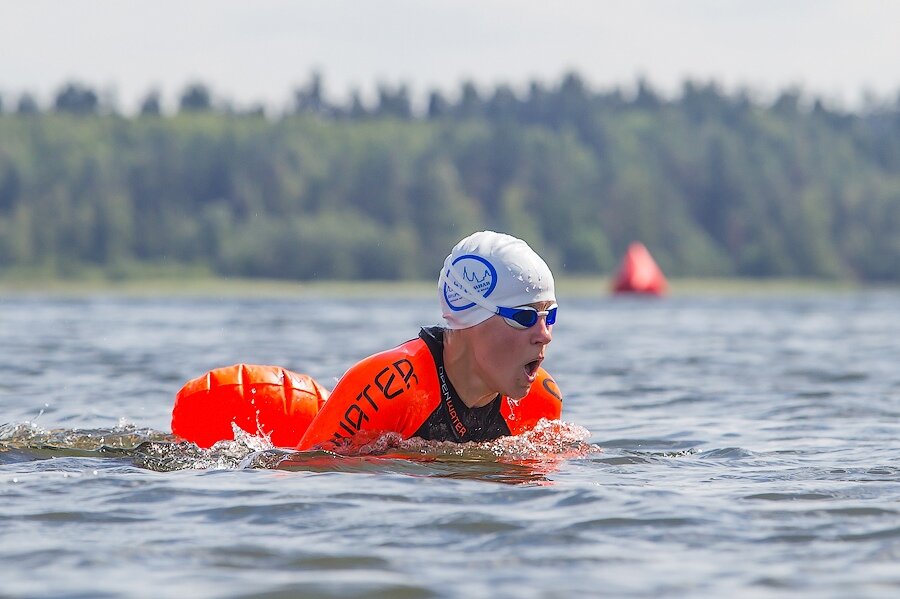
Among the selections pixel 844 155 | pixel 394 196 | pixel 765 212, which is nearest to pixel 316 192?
pixel 394 196

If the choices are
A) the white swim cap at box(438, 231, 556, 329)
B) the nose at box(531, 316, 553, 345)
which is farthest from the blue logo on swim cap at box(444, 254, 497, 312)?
the nose at box(531, 316, 553, 345)

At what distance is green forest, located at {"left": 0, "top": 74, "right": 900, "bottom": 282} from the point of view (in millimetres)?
115625

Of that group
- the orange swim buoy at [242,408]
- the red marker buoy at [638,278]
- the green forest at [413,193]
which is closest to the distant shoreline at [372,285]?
the green forest at [413,193]

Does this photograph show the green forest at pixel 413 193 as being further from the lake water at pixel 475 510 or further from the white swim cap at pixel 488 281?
the white swim cap at pixel 488 281

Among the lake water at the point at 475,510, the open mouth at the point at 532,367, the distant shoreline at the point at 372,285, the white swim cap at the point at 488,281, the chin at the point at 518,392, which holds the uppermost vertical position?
the white swim cap at the point at 488,281

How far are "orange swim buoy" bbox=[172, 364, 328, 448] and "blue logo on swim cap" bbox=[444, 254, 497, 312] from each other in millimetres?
1463

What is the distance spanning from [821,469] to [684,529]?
7.08 ft

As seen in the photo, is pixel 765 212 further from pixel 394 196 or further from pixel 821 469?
pixel 821 469

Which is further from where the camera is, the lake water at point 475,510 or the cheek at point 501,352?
the cheek at point 501,352

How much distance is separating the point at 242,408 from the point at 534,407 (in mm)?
1723

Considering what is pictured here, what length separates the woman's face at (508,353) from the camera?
710cm

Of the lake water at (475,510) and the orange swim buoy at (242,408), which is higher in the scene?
the orange swim buoy at (242,408)

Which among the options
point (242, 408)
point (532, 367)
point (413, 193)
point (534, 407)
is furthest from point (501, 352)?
point (413, 193)

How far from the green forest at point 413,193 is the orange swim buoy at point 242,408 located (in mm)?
103701
